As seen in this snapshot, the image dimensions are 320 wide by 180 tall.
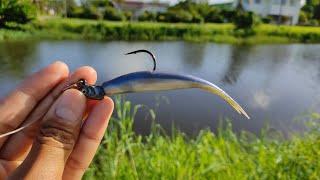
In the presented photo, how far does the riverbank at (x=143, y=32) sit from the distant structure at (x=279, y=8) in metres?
8.77

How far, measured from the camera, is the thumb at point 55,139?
1148 mm

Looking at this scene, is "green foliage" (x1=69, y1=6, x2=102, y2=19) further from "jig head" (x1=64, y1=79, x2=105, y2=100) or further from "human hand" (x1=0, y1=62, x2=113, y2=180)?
"jig head" (x1=64, y1=79, x2=105, y2=100)

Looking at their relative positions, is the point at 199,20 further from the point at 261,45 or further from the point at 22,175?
the point at 22,175

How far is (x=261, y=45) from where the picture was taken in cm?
2588

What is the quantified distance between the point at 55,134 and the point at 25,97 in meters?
0.32

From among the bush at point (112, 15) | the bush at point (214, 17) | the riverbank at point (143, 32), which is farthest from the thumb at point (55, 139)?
the bush at point (214, 17)

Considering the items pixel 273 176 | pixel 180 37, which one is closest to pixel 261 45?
pixel 180 37

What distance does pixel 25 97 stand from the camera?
1443 millimetres

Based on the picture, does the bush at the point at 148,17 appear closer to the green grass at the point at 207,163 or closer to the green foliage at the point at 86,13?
the green foliage at the point at 86,13

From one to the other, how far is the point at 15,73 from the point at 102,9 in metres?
17.5

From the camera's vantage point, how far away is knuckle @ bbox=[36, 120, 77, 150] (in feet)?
3.90

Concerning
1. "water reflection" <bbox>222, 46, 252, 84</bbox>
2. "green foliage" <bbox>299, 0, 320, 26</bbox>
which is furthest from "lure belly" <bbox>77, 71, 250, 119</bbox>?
"green foliage" <bbox>299, 0, 320, 26</bbox>

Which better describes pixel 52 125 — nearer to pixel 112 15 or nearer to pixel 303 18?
pixel 112 15

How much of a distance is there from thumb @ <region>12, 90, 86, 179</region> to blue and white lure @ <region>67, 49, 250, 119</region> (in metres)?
0.06
